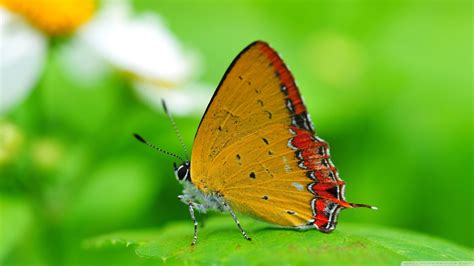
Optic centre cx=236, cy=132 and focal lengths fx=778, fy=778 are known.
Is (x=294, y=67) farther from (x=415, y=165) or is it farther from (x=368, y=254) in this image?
(x=368, y=254)

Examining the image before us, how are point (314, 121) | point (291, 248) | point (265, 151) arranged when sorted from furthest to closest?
point (314, 121) < point (265, 151) < point (291, 248)

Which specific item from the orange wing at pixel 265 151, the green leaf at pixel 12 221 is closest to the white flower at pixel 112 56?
the green leaf at pixel 12 221

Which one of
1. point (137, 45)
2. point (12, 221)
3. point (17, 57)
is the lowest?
point (12, 221)

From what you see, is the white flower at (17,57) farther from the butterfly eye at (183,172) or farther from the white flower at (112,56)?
the butterfly eye at (183,172)

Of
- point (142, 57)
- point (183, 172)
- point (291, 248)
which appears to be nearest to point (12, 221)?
point (183, 172)

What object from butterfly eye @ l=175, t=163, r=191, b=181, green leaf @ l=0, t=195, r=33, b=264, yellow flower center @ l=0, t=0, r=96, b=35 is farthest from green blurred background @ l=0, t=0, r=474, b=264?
butterfly eye @ l=175, t=163, r=191, b=181

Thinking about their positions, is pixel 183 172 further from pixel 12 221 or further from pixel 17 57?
pixel 17 57
